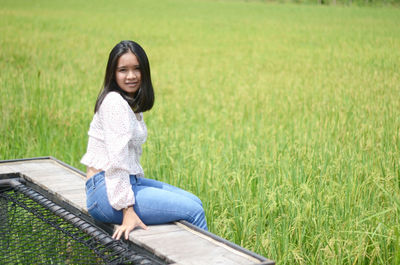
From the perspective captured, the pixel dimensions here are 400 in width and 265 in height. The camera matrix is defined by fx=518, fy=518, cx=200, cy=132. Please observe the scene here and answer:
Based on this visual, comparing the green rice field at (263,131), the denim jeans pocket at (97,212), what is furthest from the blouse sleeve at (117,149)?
the green rice field at (263,131)

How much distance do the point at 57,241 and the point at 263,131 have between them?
274cm

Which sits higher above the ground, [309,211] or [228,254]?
[228,254]

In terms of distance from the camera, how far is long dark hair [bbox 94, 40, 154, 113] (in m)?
2.38

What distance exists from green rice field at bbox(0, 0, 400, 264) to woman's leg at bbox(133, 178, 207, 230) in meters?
0.46

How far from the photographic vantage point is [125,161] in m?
2.25

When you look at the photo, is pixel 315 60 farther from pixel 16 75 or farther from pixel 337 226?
pixel 337 226

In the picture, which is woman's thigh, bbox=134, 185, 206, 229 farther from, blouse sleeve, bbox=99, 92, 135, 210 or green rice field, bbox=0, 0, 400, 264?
green rice field, bbox=0, 0, 400, 264

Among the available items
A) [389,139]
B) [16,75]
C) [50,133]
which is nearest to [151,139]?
[50,133]

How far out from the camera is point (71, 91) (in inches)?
260

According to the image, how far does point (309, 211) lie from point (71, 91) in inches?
177

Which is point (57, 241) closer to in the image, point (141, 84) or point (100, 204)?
point (100, 204)

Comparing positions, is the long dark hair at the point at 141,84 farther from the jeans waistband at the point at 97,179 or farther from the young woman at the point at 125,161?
the jeans waistband at the point at 97,179

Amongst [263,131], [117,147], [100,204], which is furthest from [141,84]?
[263,131]

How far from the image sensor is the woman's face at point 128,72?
240 centimetres
